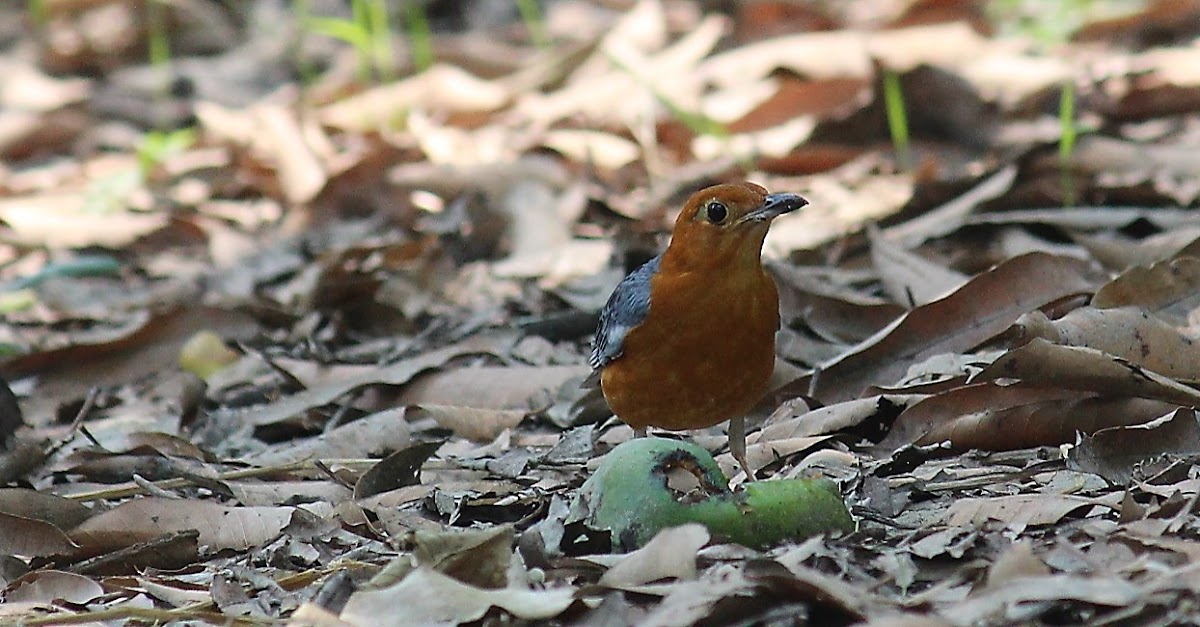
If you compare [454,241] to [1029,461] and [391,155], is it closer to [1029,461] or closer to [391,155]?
[391,155]

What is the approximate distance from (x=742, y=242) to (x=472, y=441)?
1.17 meters

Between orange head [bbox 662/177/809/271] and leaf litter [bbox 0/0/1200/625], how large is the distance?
21.0 inches

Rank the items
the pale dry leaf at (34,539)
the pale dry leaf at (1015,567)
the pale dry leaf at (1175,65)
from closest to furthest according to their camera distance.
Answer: the pale dry leaf at (1015,567), the pale dry leaf at (34,539), the pale dry leaf at (1175,65)

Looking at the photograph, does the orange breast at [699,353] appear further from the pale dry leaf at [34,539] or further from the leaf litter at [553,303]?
the pale dry leaf at [34,539]

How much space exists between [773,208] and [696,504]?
129 centimetres

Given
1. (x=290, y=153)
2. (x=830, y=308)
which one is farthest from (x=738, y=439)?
(x=290, y=153)

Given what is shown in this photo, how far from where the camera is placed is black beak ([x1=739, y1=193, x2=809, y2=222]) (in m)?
4.38

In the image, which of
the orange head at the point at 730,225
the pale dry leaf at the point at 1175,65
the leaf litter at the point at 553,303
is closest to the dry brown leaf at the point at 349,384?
the leaf litter at the point at 553,303

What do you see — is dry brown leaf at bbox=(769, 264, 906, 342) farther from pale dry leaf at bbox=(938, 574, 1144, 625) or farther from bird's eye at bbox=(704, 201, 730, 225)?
pale dry leaf at bbox=(938, 574, 1144, 625)

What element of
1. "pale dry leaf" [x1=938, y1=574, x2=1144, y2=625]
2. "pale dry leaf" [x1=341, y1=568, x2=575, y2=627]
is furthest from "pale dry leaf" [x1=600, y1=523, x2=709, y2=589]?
"pale dry leaf" [x1=938, y1=574, x2=1144, y2=625]

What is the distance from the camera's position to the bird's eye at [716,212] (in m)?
4.56

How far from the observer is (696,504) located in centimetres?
343

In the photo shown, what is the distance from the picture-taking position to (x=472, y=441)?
16.8 ft

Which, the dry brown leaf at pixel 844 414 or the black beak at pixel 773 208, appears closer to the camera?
the black beak at pixel 773 208
